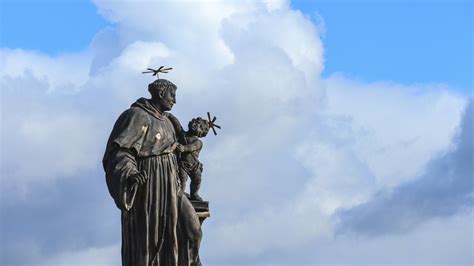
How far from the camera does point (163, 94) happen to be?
23484 mm

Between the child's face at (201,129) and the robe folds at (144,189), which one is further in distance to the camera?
the child's face at (201,129)

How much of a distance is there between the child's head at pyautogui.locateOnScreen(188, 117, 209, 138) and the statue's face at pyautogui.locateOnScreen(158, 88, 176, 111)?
0.65 meters

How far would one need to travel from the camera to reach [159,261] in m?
22.7

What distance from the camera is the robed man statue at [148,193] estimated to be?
74.0 ft

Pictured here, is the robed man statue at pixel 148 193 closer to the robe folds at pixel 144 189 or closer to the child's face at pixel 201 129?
the robe folds at pixel 144 189

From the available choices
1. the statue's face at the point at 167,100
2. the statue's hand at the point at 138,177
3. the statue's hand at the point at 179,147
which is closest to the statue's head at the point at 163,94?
the statue's face at the point at 167,100

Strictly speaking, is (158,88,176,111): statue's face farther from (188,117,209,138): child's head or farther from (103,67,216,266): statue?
(188,117,209,138): child's head

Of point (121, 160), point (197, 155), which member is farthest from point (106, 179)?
point (197, 155)

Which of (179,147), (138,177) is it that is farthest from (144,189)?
(179,147)

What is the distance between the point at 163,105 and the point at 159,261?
2.81m

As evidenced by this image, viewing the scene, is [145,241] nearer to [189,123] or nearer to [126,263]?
[126,263]

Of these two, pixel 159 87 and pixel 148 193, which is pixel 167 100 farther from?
pixel 148 193

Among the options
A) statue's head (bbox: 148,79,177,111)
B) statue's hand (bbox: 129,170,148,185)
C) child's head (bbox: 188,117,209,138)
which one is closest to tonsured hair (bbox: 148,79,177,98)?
statue's head (bbox: 148,79,177,111)

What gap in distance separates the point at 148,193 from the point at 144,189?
3.9 inches
